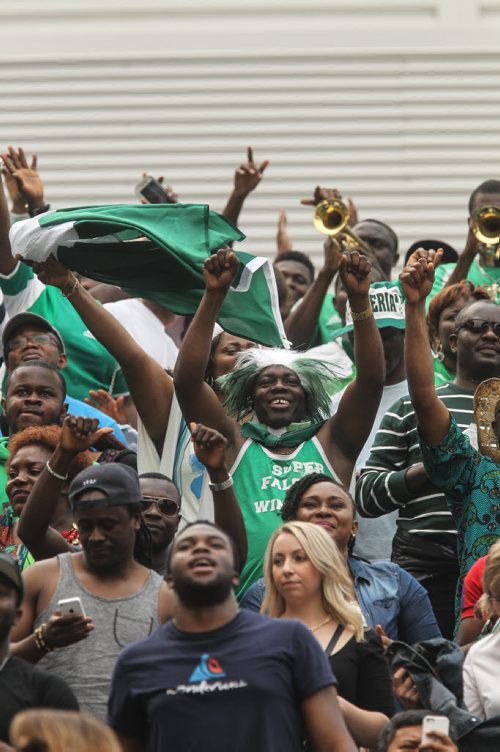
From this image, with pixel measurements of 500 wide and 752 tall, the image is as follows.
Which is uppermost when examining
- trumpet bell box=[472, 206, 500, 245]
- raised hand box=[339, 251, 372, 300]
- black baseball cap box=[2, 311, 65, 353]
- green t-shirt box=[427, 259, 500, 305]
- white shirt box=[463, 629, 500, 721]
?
raised hand box=[339, 251, 372, 300]

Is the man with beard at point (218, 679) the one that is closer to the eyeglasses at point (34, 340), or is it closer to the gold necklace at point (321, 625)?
the gold necklace at point (321, 625)

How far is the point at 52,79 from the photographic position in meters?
16.8

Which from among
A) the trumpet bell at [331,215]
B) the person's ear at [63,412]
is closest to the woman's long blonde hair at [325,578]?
the person's ear at [63,412]

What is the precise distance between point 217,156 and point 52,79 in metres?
1.53

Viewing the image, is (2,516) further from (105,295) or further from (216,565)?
(105,295)

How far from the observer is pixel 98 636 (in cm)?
690

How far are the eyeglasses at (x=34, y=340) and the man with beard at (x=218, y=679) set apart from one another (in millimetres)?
3704

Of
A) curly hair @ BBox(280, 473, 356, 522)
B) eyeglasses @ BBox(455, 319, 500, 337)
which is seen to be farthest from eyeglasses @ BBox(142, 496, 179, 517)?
eyeglasses @ BBox(455, 319, 500, 337)

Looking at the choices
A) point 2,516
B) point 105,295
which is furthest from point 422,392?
point 105,295

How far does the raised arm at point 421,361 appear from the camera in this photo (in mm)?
8125

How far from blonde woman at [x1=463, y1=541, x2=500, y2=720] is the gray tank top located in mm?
1163

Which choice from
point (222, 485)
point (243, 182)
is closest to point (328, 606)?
point (222, 485)

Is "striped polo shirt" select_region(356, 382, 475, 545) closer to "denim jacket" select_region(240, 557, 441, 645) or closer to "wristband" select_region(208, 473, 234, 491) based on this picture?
"denim jacket" select_region(240, 557, 441, 645)

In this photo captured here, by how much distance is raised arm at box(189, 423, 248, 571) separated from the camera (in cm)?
748
